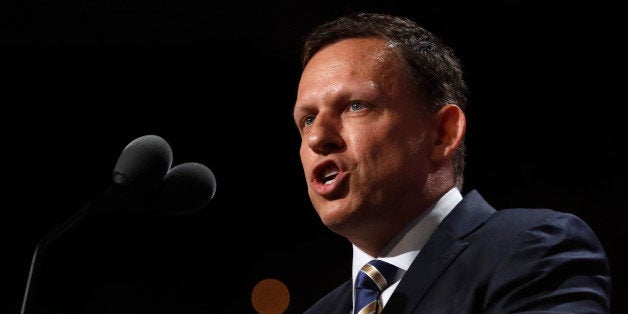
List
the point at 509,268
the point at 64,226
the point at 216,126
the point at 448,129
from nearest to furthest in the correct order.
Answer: the point at 509,268 → the point at 64,226 → the point at 448,129 → the point at 216,126

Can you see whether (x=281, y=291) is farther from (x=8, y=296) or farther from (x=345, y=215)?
(x=345, y=215)

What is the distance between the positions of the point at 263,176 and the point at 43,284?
5.18ft

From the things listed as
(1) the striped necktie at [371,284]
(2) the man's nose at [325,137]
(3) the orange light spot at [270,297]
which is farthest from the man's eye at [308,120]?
(3) the orange light spot at [270,297]

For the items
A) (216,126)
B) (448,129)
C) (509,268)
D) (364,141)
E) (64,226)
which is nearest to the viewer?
(509,268)

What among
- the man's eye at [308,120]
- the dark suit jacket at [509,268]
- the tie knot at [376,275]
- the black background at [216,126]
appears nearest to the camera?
the dark suit jacket at [509,268]

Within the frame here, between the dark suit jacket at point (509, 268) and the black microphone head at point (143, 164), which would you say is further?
the black microphone head at point (143, 164)

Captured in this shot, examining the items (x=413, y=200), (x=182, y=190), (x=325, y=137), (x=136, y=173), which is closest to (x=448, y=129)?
(x=413, y=200)

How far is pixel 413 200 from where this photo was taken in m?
1.86

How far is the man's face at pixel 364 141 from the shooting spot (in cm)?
→ 180

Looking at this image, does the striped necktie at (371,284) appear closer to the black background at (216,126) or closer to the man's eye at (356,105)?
the man's eye at (356,105)

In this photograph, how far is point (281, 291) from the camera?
201 inches

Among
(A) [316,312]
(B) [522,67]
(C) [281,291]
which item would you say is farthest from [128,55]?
(A) [316,312]

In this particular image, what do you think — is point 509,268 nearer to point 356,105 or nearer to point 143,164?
point 356,105

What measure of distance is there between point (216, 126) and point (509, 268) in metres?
3.58
